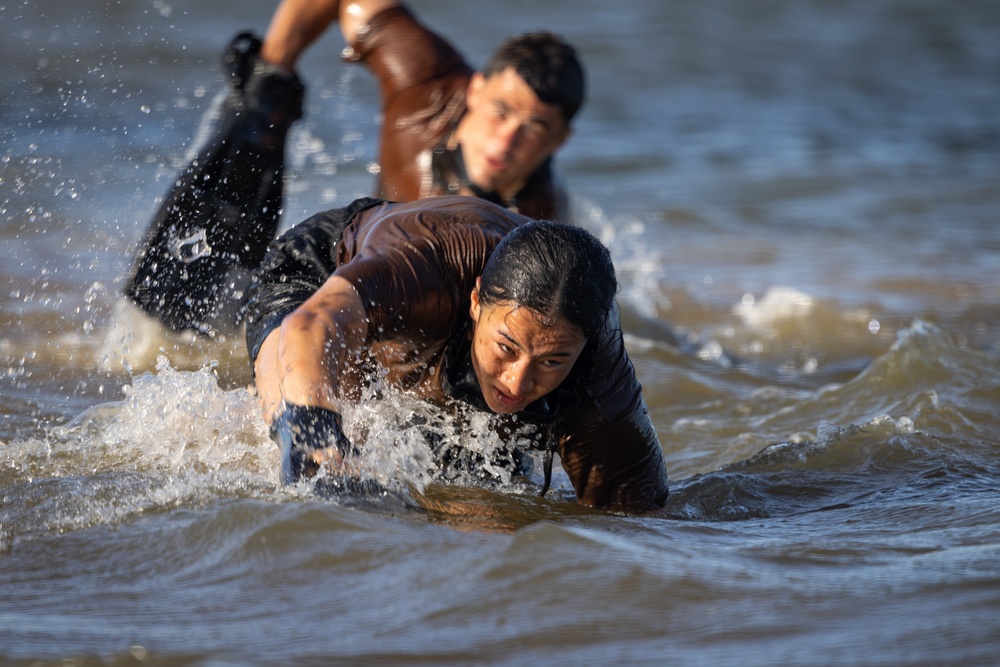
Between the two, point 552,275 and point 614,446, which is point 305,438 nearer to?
point 552,275

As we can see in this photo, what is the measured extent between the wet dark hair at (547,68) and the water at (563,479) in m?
1.22

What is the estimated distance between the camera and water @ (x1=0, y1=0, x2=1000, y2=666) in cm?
251

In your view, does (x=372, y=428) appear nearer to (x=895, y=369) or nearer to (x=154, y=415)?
(x=154, y=415)

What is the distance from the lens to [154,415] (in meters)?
3.68

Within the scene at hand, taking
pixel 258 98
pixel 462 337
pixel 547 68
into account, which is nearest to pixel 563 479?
pixel 462 337

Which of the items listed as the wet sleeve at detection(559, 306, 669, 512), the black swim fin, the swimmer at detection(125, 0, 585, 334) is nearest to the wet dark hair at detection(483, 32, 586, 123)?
the swimmer at detection(125, 0, 585, 334)

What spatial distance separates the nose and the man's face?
1.85 m

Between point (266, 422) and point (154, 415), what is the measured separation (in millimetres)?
601

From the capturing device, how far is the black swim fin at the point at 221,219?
444cm

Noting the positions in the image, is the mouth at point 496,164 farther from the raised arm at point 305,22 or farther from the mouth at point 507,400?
the mouth at point 507,400

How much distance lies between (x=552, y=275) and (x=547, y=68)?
205 cm

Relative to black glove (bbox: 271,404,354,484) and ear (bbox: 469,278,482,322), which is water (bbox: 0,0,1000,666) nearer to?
black glove (bbox: 271,404,354,484)

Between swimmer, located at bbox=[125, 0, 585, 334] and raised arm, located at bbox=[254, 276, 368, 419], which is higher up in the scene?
swimmer, located at bbox=[125, 0, 585, 334]

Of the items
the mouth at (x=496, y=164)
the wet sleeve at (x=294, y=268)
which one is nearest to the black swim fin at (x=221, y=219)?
the wet sleeve at (x=294, y=268)
